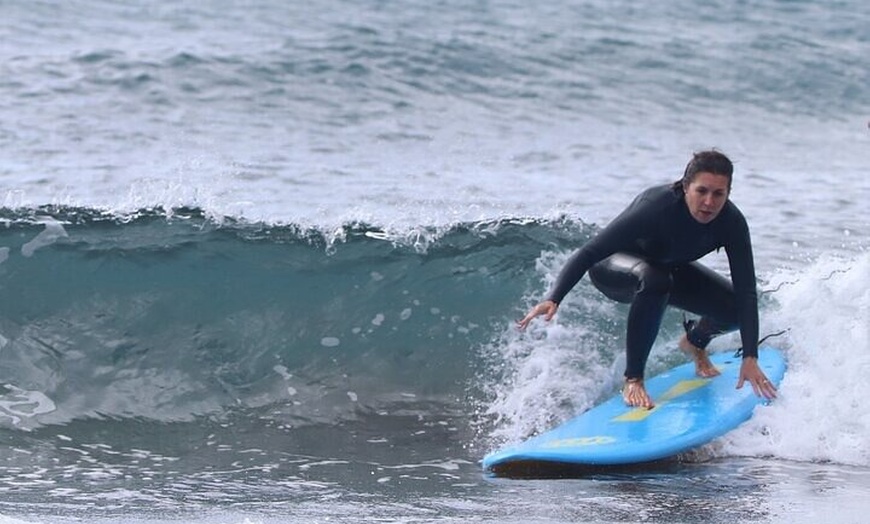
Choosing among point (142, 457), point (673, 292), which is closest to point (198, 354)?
point (142, 457)

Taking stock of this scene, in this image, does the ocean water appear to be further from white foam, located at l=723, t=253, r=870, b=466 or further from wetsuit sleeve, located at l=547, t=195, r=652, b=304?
wetsuit sleeve, located at l=547, t=195, r=652, b=304

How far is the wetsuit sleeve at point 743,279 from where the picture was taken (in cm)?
564

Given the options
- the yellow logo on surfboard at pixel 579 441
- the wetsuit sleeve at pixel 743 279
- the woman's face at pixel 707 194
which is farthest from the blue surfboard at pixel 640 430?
the woman's face at pixel 707 194

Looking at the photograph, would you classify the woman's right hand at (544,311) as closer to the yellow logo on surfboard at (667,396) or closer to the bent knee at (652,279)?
the bent knee at (652,279)

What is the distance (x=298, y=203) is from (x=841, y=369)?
15.0ft

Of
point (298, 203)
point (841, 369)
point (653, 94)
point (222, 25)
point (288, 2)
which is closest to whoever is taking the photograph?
point (841, 369)

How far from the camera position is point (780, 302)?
715 cm

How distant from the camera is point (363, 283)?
301 inches

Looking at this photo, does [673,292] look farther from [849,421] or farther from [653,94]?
[653,94]

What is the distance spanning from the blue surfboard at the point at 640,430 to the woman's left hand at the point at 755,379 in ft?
0.79

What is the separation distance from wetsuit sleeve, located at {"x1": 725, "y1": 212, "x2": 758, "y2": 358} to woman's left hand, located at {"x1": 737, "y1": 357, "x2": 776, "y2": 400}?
0.21ft

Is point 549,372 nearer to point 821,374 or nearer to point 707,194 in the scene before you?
point 821,374

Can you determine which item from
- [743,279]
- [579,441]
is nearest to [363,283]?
[579,441]

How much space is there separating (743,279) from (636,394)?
29.0 inches
